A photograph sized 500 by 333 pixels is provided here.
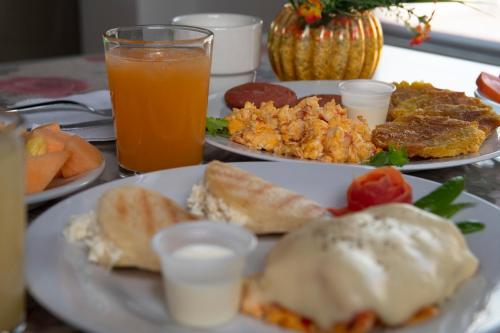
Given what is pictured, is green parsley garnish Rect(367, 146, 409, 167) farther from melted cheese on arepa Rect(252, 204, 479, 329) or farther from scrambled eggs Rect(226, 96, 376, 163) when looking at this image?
melted cheese on arepa Rect(252, 204, 479, 329)

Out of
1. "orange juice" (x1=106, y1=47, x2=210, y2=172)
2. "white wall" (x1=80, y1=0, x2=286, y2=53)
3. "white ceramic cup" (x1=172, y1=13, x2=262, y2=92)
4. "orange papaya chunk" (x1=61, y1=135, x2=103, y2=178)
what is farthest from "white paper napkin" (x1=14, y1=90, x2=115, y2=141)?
"white wall" (x1=80, y1=0, x2=286, y2=53)

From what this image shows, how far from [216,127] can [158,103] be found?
0.26m

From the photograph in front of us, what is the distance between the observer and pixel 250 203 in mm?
1262

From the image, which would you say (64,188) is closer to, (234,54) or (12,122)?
(12,122)

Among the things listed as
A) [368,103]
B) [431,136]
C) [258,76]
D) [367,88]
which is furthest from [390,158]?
[258,76]

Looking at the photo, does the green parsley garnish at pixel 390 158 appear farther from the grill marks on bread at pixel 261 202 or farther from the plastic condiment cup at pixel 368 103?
the grill marks on bread at pixel 261 202

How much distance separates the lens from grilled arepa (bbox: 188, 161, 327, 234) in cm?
125

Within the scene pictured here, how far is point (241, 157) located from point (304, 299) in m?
0.92

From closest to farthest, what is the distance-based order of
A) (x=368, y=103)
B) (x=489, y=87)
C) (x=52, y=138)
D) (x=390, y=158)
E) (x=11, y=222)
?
1. (x=11, y=222)
2. (x=52, y=138)
3. (x=390, y=158)
4. (x=368, y=103)
5. (x=489, y=87)

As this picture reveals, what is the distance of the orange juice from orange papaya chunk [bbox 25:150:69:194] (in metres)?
0.22

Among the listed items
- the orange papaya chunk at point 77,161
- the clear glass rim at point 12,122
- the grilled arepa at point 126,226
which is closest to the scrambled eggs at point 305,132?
A: the orange papaya chunk at point 77,161

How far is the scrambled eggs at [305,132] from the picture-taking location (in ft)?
5.52

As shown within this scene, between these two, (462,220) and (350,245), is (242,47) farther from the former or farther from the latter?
(350,245)

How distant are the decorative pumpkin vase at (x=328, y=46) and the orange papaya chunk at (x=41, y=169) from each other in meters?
1.17
